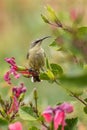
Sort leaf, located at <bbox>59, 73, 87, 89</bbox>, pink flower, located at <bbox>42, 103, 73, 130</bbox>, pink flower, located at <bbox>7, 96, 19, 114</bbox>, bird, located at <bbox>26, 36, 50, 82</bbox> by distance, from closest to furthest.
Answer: leaf, located at <bbox>59, 73, 87, 89</bbox>
pink flower, located at <bbox>42, 103, 73, 130</bbox>
pink flower, located at <bbox>7, 96, 19, 114</bbox>
bird, located at <bbox>26, 36, 50, 82</bbox>

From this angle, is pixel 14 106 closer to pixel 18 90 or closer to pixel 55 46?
pixel 18 90

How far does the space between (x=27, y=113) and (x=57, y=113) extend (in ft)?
0.46

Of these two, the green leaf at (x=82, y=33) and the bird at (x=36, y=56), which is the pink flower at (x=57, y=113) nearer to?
the green leaf at (x=82, y=33)

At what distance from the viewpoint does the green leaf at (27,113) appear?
49.2 inches

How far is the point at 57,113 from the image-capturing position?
3.75ft

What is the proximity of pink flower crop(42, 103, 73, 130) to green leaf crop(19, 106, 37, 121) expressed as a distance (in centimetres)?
6

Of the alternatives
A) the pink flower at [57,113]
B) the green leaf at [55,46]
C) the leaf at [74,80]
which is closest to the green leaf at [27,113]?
the pink flower at [57,113]

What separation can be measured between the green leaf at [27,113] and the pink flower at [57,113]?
0.18 ft

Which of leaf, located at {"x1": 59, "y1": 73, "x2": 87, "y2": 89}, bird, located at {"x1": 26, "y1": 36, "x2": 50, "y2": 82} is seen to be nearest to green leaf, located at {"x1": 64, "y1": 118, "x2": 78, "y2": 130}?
bird, located at {"x1": 26, "y1": 36, "x2": 50, "y2": 82}

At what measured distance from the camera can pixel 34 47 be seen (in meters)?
1.94

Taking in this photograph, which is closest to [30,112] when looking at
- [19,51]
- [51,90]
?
[51,90]

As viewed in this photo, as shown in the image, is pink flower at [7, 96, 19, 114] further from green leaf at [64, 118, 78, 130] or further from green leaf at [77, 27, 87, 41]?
green leaf at [77, 27, 87, 41]

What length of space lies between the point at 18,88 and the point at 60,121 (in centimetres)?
21

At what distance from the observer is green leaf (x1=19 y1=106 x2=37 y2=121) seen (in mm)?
1249
